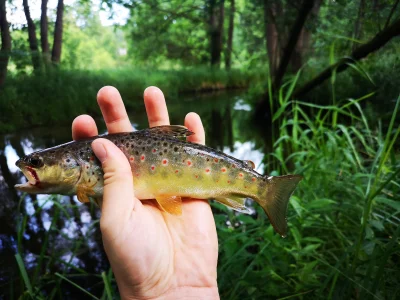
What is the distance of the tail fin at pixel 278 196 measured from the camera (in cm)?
144

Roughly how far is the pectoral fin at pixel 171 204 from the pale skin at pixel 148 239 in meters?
0.08

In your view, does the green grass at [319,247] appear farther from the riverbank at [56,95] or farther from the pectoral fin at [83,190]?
the riverbank at [56,95]

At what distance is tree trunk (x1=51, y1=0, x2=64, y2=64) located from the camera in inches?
157

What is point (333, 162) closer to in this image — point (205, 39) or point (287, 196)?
point (287, 196)

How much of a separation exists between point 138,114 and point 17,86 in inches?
140

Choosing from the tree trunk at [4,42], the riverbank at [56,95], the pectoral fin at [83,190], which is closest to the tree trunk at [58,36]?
the riverbank at [56,95]

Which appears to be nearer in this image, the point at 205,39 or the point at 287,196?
the point at 287,196

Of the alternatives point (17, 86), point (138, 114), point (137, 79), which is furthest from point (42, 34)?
point (137, 79)

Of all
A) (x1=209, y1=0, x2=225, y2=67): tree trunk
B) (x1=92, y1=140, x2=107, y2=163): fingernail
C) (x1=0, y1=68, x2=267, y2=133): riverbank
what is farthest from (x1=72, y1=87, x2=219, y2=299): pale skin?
(x1=209, y1=0, x2=225, y2=67): tree trunk

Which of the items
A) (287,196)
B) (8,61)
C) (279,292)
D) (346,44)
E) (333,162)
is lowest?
(279,292)

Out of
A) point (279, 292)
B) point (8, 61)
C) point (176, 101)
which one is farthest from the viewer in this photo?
point (176, 101)

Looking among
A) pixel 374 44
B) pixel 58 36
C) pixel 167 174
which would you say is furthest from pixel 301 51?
pixel 167 174

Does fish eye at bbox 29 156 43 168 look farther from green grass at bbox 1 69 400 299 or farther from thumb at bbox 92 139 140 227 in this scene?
green grass at bbox 1 69 400 299

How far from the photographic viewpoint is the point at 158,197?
1.52 metres
